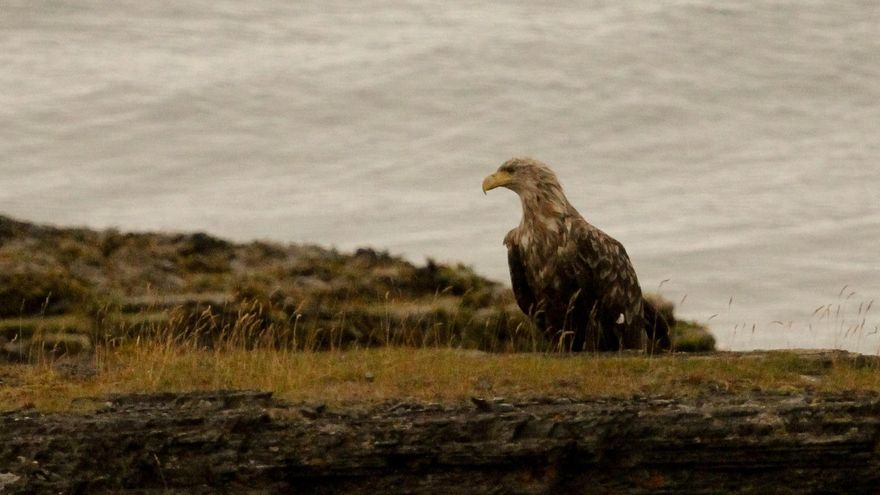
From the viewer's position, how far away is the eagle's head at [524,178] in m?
17.3

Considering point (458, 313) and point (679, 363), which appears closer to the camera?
point (679, 363)

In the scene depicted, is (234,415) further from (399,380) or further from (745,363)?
(745,363)

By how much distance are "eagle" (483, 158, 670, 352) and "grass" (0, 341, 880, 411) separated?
5.71ft

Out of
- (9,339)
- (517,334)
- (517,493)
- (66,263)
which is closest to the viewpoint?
(517,493)

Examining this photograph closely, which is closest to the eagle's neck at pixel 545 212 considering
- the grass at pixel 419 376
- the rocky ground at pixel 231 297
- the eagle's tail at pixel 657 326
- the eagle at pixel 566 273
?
the eagle at pixel 566 273

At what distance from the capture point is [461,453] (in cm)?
1234

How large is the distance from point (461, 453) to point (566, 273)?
494 cm

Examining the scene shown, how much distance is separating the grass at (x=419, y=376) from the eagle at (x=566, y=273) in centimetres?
174

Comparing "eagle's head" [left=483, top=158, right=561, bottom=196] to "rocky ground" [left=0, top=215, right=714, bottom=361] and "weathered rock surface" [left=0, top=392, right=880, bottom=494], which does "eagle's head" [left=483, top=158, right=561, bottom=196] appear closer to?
"rocky ground" [left=0, top=215, right=714, bottom=361]

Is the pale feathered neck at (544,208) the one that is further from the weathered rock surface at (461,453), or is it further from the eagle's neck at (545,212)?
the weathered rock surface at (461,453)

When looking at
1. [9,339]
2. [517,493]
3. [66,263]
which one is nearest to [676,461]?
[517,493]

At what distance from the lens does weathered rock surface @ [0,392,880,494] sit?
1229 centimetres

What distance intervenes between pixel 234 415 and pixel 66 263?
7704 mm

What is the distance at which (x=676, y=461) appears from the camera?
12.5 m
